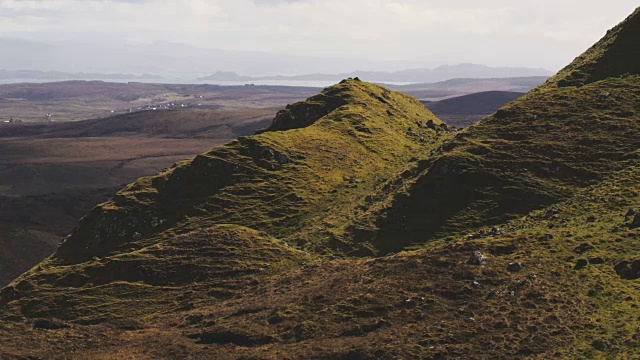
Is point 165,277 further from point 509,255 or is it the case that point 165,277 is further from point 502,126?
Answer: point 502,126

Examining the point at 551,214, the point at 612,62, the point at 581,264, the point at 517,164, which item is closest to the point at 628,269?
the point at 581,264

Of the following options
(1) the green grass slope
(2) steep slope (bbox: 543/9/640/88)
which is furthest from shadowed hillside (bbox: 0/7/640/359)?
(2) steep slope (bbox: 543/9/640/88)

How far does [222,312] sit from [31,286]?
23649 mm

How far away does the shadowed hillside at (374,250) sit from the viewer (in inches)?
1870

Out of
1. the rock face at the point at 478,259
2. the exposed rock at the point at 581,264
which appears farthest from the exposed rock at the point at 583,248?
the rock face at the point at 478,259

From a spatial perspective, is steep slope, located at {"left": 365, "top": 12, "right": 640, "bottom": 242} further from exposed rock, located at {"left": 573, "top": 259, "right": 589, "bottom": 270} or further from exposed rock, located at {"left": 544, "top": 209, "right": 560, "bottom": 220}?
exposed rock, located at {"left": 573, "top": 259, "right": 589, "bottom": 270}

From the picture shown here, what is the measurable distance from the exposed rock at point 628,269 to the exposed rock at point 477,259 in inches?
358

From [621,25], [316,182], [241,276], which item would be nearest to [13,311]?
[241,276]

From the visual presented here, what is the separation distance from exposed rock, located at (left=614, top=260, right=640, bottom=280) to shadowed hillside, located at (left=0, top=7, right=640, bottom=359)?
0.14m

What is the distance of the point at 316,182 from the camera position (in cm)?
8656

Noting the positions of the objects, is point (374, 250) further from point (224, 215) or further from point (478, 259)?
point (224, 215)

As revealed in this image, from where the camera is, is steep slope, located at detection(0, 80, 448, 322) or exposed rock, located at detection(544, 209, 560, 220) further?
steep slope, located at detection(0, 80, 448, 322)

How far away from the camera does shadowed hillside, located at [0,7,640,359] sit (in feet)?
156

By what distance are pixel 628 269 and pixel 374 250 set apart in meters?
24.1
